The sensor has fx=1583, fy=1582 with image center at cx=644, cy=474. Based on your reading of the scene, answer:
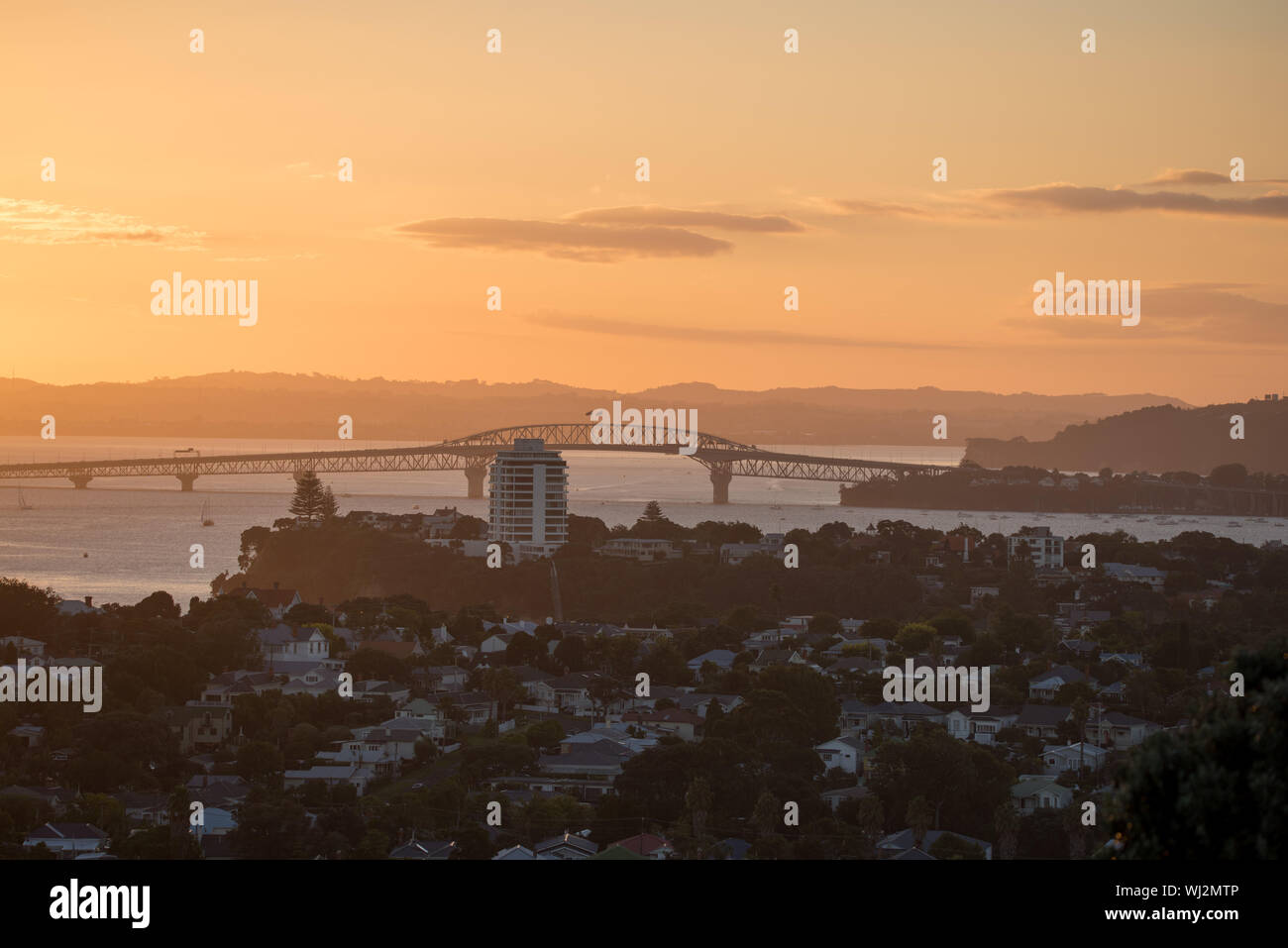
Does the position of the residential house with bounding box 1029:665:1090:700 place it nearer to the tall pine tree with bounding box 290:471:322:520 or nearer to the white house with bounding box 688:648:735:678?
the white house with bounding box 688:648:735:678

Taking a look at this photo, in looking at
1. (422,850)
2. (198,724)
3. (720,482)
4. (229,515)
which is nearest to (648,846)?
(422,850)

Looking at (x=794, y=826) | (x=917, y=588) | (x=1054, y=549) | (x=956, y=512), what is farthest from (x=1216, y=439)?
(x=794, y=826)

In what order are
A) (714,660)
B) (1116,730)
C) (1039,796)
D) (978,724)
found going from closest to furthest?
(1039,796), (1116,730), (978,724), (714,660)

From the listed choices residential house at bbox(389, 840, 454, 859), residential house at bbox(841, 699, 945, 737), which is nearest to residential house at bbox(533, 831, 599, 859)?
residential house at bbox(389, 840, 454, 859)

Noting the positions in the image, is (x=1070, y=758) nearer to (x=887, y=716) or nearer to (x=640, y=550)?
(x=887, y=716)

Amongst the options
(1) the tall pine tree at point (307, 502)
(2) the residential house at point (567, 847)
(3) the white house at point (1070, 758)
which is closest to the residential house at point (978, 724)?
(3) the white house at point (1070, 758)

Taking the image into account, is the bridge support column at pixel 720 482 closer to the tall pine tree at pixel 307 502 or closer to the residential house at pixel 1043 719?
the tall pine tree at pixel 307 502
